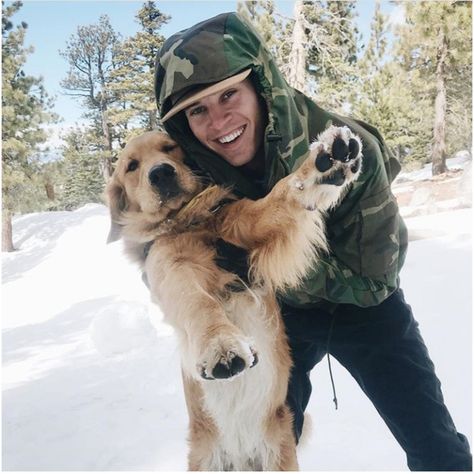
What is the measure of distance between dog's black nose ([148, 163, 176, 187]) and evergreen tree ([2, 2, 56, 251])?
26.8 ft

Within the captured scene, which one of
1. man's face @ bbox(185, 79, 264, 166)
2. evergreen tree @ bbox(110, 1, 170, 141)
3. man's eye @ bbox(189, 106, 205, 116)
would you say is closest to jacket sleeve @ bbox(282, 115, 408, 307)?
man's face @ bbox(185, 79, 264, 166)

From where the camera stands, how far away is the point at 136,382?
12.1ft

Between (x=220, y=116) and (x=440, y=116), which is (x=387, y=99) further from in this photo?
(x=220, y=116)

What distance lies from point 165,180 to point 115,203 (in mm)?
387

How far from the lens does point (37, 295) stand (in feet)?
26.5

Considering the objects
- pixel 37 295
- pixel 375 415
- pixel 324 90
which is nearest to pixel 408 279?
pixel 375 415

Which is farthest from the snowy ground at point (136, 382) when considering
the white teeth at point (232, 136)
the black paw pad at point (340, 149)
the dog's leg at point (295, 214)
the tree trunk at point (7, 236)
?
the tree trunk at point (7, 236)

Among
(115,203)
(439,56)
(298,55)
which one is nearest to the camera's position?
(115,203)

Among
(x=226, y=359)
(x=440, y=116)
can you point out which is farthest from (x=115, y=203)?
(x=440, y=116)

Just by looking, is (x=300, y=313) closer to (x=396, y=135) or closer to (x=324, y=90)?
(x=324, y=90)

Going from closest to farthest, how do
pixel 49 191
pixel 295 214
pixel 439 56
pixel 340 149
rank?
pixel 340 149 → pixel 295 214 → pixel 439 56 → pixel 49 191

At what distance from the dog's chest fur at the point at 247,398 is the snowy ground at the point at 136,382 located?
457 millimetres

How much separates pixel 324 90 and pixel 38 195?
22.5 feet

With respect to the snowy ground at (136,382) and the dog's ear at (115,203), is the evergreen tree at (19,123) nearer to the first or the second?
the snowy ground at (136,382)
